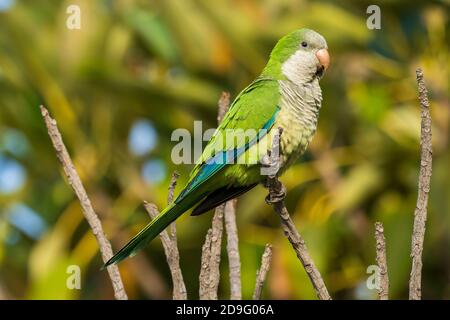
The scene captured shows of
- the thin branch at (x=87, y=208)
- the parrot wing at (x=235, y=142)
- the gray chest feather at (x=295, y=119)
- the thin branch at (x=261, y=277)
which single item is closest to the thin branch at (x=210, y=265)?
the thin branch at (x=261, y=277)

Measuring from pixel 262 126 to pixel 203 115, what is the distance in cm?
242

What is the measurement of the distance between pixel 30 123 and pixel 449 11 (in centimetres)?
318

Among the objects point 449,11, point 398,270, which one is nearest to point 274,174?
point 398,270

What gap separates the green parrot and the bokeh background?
6.10 feet

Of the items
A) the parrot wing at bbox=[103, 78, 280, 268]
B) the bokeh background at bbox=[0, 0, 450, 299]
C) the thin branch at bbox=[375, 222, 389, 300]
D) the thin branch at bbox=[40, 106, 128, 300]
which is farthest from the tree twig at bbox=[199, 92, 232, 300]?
the bokeh background at bbox=[0, 0, 450, 299]

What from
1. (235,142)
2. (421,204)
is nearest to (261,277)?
(421,204)

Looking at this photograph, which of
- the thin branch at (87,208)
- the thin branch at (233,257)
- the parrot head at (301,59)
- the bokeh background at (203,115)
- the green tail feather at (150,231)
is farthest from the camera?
the bokeh background at (203,115)

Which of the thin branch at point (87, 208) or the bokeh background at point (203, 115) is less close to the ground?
the bokeh background at point (203, 115)

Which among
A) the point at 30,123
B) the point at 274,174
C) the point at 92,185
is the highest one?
the point at 30,123

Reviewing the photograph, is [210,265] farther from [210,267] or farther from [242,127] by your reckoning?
[242,127]

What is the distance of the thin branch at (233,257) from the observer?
2.75m

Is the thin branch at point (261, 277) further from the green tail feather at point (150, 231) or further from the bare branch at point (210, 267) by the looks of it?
the green tail feather at point (150, 231)

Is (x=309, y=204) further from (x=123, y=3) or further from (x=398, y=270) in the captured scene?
(x=123, y=3)

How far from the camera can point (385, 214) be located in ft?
18.4
